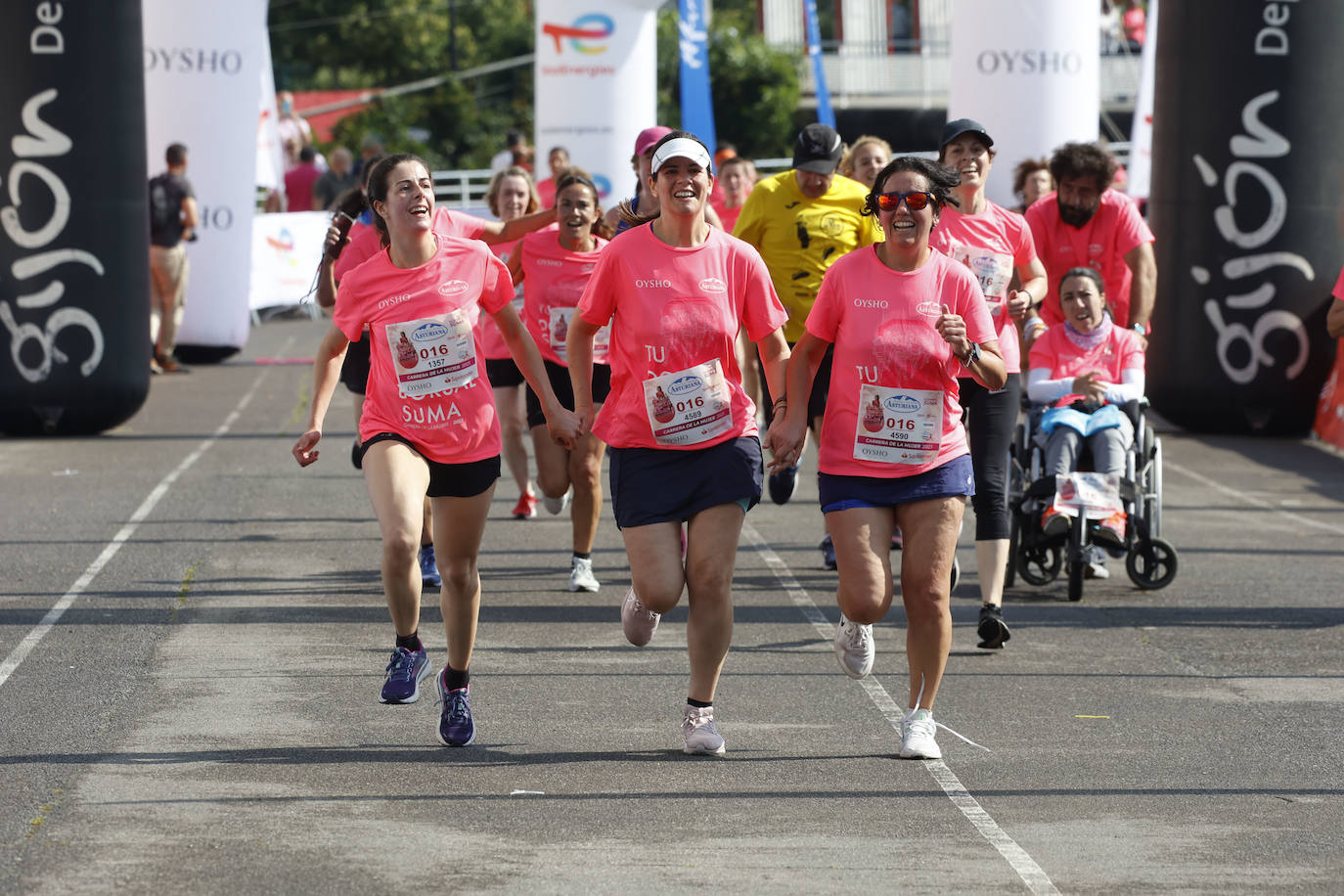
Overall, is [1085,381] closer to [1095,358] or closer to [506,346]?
[1095,358]

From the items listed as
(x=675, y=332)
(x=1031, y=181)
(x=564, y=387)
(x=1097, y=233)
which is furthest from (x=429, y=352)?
(x=1031, y=181)

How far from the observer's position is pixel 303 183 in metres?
25.9

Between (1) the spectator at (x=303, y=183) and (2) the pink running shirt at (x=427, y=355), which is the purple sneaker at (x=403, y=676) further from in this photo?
(1) the spectator at (x=303, y=183)

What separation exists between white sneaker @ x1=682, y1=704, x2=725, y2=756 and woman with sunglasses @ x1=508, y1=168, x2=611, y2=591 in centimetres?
276

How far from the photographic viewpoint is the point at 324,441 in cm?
1441

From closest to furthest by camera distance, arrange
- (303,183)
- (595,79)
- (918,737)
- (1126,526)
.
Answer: (918,737)
(1126,526)
(595,79)
(303,183)

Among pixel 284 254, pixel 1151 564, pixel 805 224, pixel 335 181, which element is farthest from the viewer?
pixel 284 254

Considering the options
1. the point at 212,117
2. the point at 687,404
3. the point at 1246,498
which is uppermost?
the point at 212,117

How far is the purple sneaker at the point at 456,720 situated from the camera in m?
6.09

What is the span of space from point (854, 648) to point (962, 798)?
2.55ft

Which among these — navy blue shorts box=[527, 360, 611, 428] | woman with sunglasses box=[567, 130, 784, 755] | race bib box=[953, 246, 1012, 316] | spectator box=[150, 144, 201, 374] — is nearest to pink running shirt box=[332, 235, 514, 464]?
woman with sunglasses box=[567, 130, 784, 755]

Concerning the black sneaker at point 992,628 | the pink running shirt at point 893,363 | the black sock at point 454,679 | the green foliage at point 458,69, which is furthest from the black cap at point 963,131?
the green foliage at point 458,69

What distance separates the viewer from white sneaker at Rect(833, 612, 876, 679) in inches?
243

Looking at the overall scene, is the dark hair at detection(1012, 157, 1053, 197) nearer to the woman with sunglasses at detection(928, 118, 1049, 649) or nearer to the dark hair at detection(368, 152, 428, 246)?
the woman with sunglasses at detection(928, 118, 1049, 649)
